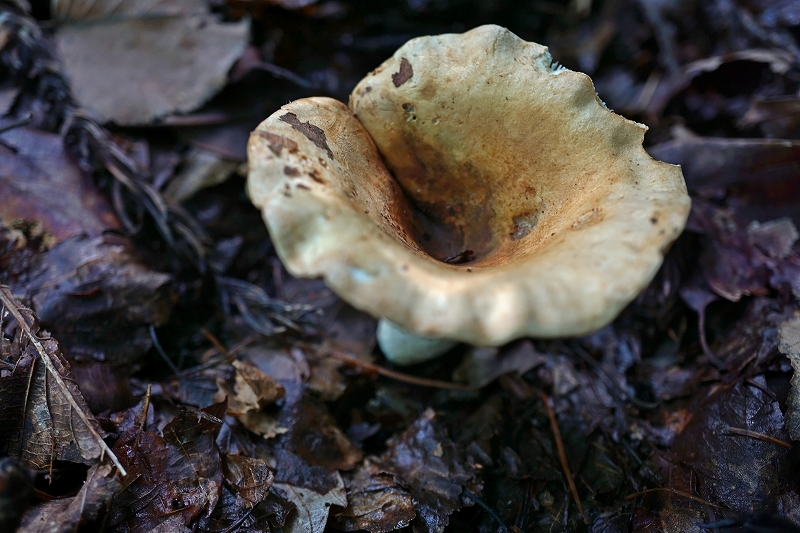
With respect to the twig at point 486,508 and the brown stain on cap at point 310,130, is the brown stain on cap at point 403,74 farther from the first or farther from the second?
the twig at point 486,508

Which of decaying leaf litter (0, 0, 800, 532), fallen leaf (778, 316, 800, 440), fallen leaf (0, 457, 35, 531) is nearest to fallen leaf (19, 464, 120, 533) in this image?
decaying leaf litter (0, 0, 800, 532)

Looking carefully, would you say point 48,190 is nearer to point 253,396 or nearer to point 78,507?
point 253,396

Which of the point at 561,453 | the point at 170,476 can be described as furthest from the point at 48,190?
the point at 561,453

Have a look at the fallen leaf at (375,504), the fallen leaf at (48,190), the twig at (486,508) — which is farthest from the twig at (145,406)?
the twig at (486,508)

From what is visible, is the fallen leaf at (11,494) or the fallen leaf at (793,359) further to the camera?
the fallen leaf at (793,359)

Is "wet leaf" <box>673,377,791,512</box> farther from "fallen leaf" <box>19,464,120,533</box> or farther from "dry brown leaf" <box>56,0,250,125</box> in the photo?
"dry brown leaf" <box>56,0,250,125</box>

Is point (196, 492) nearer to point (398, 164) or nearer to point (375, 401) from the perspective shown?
point (375, 401)

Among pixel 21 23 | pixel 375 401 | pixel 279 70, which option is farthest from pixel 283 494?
pixel 21 23
